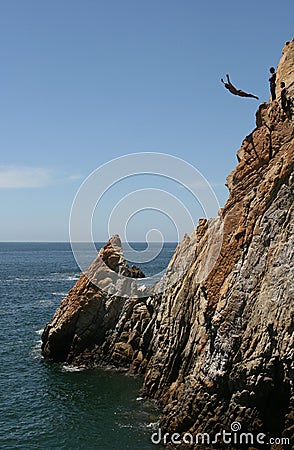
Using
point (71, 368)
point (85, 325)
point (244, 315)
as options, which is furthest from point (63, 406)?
point (244, 315)

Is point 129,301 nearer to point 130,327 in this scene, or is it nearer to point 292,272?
point 130,327

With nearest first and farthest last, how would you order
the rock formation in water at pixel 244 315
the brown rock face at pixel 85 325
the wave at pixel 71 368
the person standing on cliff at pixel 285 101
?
the rock formation in water at pixel 244 315 → the person standing on cliff at pixel 285 101 → the wave at pixel 71 368 → the brown rock face at pixel 85 325

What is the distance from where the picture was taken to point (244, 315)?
2631cm

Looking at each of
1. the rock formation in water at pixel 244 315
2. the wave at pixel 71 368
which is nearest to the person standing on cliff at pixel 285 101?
the rock formation in water at pixel 244 315

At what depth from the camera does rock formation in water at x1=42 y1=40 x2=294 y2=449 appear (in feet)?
81.5

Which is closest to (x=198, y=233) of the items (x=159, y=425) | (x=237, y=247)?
(x=237, y=247)

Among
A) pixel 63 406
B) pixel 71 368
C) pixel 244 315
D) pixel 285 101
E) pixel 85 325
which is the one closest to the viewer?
pixel 244 315

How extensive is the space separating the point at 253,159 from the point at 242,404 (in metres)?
14.4

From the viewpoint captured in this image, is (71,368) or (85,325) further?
(85,325)

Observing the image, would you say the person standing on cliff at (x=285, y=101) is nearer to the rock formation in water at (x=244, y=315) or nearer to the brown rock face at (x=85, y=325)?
the rock formation in water at (x=244, y=315)

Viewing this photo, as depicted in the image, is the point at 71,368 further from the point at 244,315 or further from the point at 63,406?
the point at 244,315

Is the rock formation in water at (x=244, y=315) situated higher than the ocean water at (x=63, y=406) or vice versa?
the rock formation in water at (x=244, y=315)

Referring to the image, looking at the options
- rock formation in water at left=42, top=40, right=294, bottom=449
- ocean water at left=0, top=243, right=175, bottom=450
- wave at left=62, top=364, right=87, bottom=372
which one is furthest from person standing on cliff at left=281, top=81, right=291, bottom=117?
wave at left=62, top=364, right=87, bottom=372

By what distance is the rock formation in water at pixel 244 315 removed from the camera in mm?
24828
